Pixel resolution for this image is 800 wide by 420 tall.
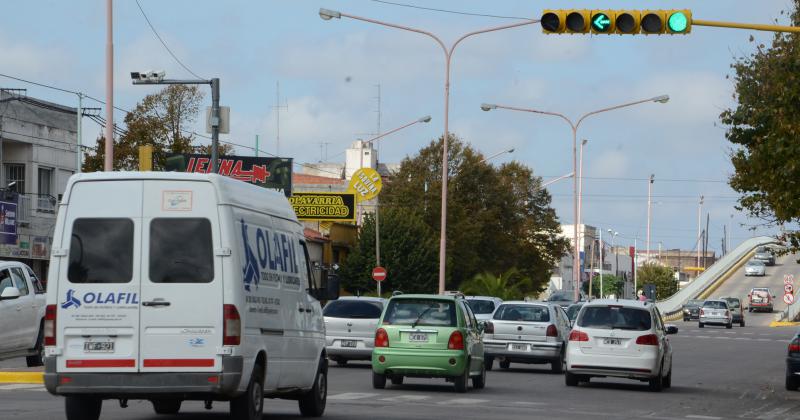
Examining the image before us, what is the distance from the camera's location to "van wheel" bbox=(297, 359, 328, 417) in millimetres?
17316

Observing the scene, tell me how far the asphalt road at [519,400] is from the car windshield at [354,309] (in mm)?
1187

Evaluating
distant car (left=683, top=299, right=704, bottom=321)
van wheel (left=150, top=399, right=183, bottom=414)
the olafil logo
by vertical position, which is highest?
the olafil logo

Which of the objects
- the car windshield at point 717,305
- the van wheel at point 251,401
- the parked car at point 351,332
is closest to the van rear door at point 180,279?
the van wheel at point 251,401

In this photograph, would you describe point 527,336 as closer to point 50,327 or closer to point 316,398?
point 316,398

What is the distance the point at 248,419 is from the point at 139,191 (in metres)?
2.64

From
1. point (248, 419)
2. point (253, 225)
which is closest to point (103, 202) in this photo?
point (253, 225)

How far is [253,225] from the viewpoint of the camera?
48.8 ft

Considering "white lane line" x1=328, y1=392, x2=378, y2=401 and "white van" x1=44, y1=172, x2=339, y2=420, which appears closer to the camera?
"white van" x1=44, y1=172, x2=339, y2=420

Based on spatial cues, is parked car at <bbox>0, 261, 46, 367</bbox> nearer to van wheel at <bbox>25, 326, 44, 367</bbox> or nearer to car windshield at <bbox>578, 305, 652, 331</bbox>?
van wheel at <bbox>25, 326, 44, 367</bbox>

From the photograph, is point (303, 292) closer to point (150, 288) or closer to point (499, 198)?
point (150, 288)

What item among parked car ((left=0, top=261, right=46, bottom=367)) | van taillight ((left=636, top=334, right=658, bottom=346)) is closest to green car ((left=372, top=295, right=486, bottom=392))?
van taillight ((left=636, top=334, right=658, bottom=346))

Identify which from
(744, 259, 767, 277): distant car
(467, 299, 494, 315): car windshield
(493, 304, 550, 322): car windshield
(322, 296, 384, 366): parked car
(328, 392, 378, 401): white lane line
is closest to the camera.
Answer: (328, 392, 378, 401): white lane line

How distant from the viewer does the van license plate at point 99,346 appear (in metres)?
13.9

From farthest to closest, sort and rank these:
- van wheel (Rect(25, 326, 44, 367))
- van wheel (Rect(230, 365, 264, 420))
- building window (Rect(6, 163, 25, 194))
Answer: building window (Rect(6, 163, 25, 194)) → van wheel (Rect(25, 326, 44, 367)) → van wheel (Rect(230, 365, 264, 420))
